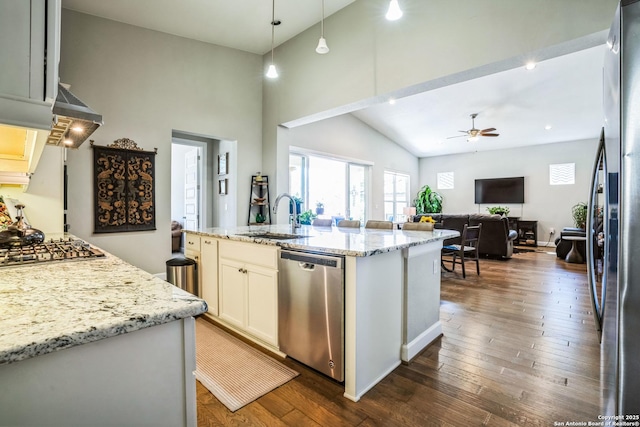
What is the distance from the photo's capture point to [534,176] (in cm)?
859

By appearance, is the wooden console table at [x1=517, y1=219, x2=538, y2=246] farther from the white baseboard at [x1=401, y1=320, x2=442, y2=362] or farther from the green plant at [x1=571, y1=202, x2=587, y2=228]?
the white baseboard at [x1=401, y1=320, x2=442, y2=362]

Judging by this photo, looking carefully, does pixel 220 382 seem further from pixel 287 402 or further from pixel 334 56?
pixel 334 56

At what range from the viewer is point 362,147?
25.7 ft

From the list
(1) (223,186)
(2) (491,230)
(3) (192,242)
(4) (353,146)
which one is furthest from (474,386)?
(4) (353,146)

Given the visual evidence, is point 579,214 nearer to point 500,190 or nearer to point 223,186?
point 500,190

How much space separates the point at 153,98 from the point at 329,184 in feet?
13.8

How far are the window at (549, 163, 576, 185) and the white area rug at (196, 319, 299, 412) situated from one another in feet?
30.4

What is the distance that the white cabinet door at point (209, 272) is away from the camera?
114 inches

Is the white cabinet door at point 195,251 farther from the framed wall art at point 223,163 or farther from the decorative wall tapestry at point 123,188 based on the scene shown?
the framed wall art at point 223,163

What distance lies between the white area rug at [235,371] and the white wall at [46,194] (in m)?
1.83

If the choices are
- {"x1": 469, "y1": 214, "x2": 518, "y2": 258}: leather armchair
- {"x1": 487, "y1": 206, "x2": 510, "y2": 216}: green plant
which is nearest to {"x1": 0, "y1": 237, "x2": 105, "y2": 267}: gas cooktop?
{"x1": 469, "y1": 214, "x2": 518, "y2": 258}: leather armchair

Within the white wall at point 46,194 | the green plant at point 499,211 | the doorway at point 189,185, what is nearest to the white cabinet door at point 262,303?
the white wall at point 46,194

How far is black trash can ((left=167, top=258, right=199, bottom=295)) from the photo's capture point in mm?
3059

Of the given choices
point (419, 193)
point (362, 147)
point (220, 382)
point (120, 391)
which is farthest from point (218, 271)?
point (419, 193)
